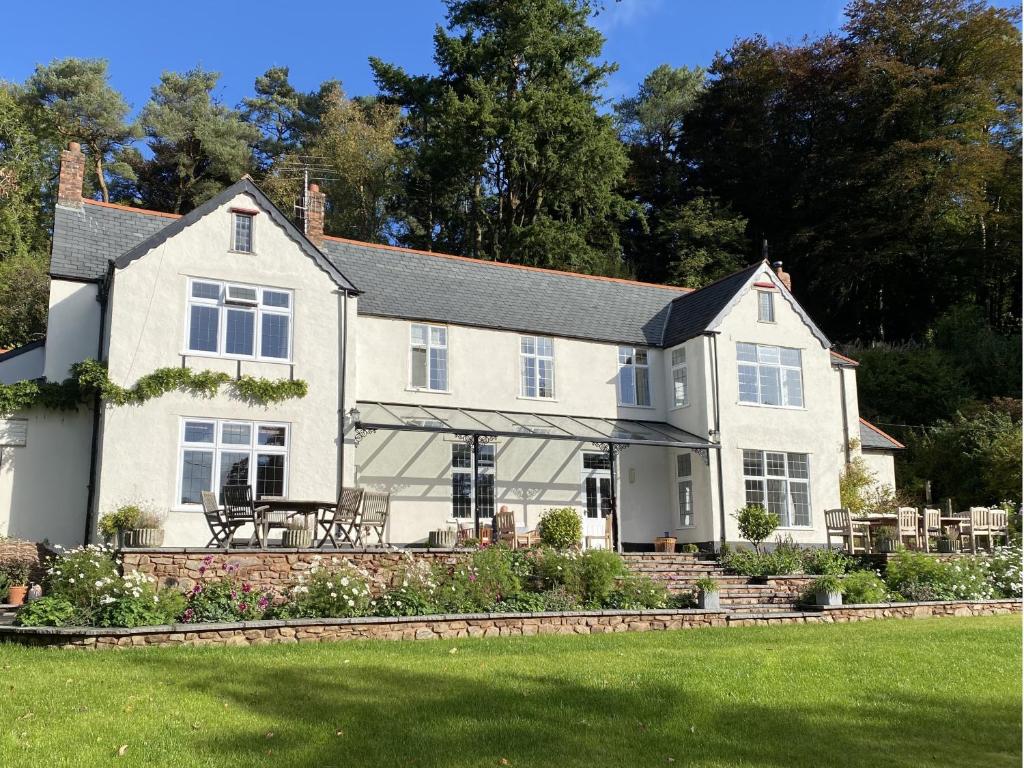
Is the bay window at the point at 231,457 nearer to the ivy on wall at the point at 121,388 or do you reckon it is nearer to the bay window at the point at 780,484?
the ivy on wall at the point at 121,388

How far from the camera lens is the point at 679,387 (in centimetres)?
2425

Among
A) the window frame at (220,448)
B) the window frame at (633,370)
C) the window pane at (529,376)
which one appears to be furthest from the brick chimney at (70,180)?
the window frame at (633,370)

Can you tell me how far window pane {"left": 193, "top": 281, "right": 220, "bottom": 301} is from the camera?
1891 cm

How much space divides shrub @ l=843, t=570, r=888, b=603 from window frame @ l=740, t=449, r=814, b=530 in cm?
536

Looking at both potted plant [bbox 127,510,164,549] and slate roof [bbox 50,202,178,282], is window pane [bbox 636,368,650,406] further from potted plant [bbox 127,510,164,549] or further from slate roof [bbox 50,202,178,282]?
potted plant [bbox 127,510,164,549]

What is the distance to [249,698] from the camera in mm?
8766

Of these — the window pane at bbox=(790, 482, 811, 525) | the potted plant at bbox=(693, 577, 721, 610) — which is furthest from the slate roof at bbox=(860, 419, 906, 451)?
the potted plant at bbox=(693, 577, 721, 610)

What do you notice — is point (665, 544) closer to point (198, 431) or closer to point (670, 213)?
point (198, 431)

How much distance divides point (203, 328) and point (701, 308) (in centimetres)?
1263

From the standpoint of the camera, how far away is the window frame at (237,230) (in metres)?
19.5

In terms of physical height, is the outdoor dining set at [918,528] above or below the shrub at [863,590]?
above

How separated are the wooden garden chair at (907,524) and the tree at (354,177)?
2571 cm

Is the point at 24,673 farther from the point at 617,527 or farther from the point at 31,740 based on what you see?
the point at 617,527

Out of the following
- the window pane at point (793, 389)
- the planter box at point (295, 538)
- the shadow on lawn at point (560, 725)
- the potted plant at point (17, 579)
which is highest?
the window pane at point (793, 389)
